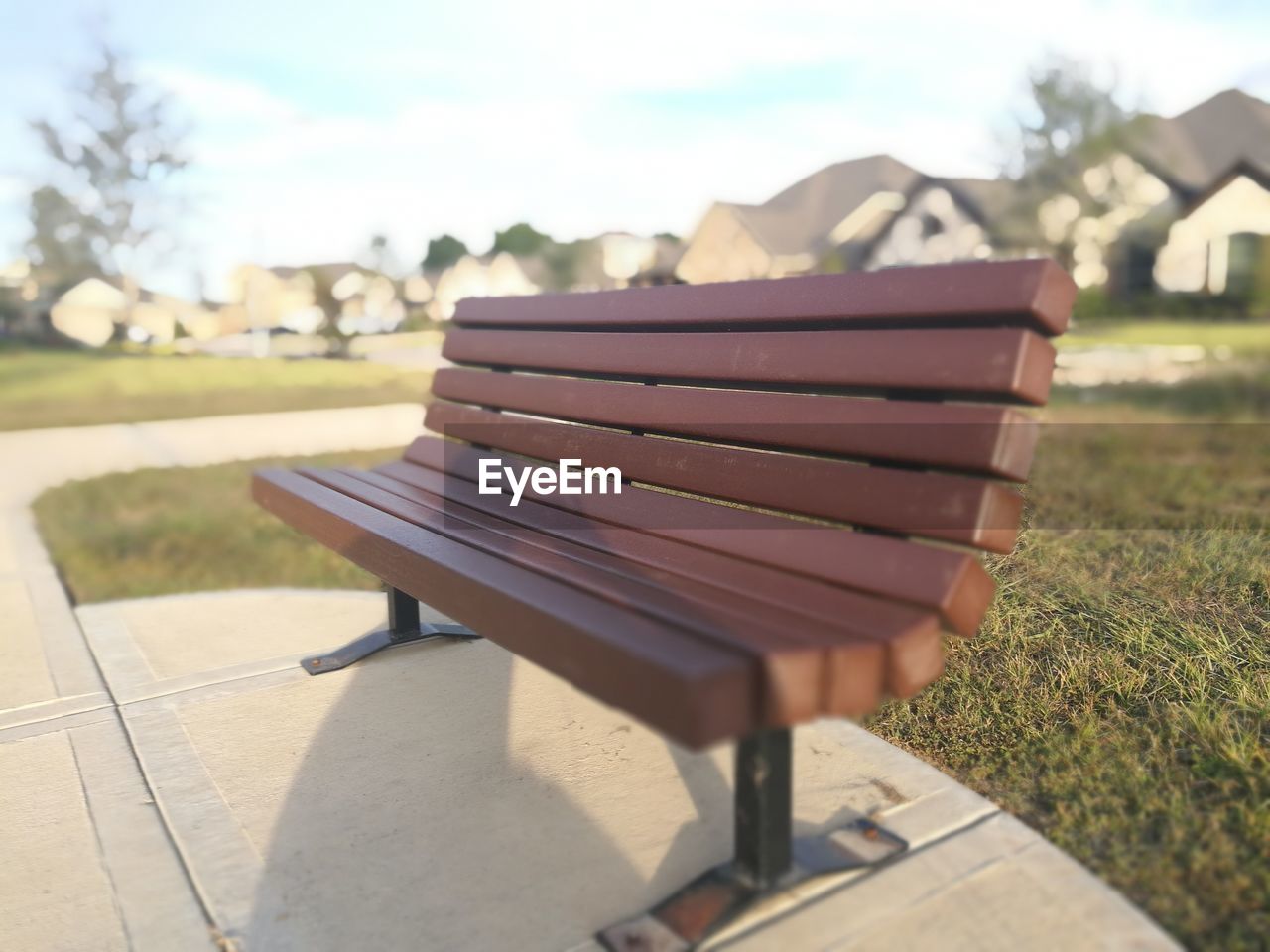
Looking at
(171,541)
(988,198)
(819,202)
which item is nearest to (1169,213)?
(988,198)

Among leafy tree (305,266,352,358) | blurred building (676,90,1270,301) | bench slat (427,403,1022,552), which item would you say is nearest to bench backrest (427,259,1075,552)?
bench slat (427,403,1022,552)

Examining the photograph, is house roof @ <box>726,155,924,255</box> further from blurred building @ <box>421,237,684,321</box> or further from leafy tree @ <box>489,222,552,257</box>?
leafy tree @ <box>489,222,552,257</box>

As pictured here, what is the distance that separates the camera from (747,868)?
1919 mm

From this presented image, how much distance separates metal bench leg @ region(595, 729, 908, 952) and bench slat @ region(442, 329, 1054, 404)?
66 cm

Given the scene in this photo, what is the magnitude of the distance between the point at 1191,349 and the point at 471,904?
19.6m

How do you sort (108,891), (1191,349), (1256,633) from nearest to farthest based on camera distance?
(108,891)
(1256,633)
(1191,349)

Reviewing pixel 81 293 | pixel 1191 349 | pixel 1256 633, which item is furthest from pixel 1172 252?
pixel 81 293

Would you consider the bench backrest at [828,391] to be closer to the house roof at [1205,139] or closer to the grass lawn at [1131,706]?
the grass lawn at [1131,706]

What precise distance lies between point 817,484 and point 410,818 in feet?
3.62

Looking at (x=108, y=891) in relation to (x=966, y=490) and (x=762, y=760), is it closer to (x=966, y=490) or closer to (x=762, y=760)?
(x=762, y=760)

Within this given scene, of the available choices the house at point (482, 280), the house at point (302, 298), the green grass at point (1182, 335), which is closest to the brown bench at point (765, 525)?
the green grass at point (1182, 335)

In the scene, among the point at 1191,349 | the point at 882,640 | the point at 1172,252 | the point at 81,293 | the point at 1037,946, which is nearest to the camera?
the point at 882,640

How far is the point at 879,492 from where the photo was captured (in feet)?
6.37

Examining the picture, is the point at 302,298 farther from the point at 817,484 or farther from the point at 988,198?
the point at 817,484
